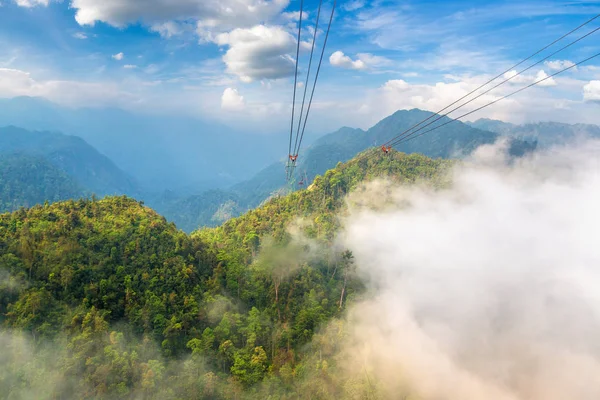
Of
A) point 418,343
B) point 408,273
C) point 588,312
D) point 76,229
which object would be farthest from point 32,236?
point 588,312

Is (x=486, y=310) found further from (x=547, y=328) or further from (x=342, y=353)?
(x=342, y=353)

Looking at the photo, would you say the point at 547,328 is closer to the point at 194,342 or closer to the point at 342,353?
the point at 342,353

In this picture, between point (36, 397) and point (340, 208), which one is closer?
point (36, 397)

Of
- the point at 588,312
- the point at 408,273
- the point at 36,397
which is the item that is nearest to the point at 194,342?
the point at 36,397

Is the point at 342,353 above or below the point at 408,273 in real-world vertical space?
above

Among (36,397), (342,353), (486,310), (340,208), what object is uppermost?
(340,208)

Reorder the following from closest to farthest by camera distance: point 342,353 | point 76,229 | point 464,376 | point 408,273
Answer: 1. point 342,353
2. point 76,229
3. point 464,376
4. point 408,273

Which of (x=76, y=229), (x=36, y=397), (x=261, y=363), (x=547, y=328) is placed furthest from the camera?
(x=547, y=328)
